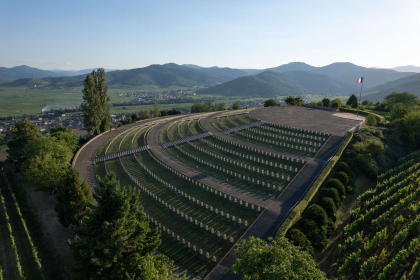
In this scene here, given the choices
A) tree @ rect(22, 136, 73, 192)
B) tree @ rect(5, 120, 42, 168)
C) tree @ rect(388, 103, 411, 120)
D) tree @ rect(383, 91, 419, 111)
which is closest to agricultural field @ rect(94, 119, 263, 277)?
tree @ rect(22, 136, 73, 192)

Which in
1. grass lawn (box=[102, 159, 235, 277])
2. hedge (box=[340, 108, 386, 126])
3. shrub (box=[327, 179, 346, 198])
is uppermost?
hedge (box=[340, 108, 386, 126])

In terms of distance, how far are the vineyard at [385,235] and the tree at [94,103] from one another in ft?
201

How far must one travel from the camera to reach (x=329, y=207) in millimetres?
26297

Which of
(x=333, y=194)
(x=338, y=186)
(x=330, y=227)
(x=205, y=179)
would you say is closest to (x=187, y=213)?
(x=205, y=179)

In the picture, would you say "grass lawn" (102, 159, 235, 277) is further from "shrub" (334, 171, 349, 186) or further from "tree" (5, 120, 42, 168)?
"tree" (5, 120, 42, 168)

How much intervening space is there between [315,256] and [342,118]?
54418 mm

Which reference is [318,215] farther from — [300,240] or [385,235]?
[385,235]

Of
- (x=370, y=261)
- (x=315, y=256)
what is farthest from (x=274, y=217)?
(x=370, y=261)

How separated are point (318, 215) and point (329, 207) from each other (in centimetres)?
326

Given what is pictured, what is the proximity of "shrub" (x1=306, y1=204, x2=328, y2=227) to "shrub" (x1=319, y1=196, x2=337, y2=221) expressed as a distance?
1.89 metres

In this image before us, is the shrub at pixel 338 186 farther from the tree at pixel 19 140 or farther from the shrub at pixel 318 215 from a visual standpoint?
the tree at pixel 19 140

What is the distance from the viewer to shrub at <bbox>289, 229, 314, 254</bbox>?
821 inches

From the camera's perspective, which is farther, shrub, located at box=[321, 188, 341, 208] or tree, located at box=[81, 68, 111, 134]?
tree, located at box=[81, 68, 111, 134]

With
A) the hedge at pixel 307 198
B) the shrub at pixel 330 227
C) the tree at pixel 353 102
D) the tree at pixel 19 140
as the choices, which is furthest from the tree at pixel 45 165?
the tree at pixel 353 102
